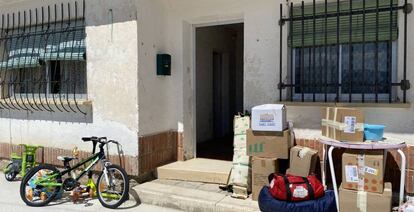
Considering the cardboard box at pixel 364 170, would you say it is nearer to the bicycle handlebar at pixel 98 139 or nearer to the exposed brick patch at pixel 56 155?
the exposed brick patch at pixel 56 155

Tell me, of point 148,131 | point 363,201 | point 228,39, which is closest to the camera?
point 363,201

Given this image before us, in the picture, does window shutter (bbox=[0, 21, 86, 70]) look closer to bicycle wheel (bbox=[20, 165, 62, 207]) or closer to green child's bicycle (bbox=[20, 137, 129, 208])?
green child's bicycle (bbox=[20, 137, 129, 208])

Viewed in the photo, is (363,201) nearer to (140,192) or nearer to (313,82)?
(313,82)

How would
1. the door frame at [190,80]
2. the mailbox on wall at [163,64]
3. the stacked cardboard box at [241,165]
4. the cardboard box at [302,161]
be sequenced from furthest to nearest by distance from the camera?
the door frame at [190,80], the mailbox on wall at [163,64], the stacked cardboard box at [241,165], the cardboard box at [302,161]

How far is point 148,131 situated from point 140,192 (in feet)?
3.04

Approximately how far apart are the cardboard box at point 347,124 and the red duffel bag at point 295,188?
1.89ft

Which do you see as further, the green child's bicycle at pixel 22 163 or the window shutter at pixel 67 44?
the green child's bicycle at pixel 22 163

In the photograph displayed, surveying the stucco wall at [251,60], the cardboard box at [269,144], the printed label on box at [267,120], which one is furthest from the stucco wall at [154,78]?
the printed label on box at [267,120]

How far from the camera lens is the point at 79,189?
5.24 metres

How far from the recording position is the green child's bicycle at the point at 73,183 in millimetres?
4949

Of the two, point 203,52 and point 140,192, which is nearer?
point 140,192

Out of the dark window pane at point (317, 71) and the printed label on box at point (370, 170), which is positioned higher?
the dark window pane at point (317, 71)

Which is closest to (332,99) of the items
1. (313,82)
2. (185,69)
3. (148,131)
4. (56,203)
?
(313,82)

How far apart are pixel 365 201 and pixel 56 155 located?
16.0ft
